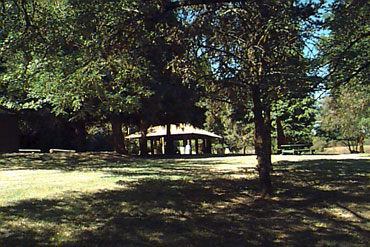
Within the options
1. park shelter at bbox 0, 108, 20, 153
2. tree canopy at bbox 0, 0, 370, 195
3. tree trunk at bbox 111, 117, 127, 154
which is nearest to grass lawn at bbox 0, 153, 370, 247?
tree canopy at bbox 0, 0, 370, 195

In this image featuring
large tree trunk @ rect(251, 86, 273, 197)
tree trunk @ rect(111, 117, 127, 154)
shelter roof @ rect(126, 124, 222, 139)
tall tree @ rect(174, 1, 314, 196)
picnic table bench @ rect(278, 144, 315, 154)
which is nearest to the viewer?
tall tree @ rect(174, 1, 314, 196)

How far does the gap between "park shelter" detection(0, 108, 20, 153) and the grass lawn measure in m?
18.3

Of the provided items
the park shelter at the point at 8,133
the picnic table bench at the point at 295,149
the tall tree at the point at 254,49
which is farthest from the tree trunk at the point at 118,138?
the tall tree at the point at 254,49

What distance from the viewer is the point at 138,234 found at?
6223mm

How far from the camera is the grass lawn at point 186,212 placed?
6.00 metres

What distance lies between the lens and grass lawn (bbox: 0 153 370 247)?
6.00 metres

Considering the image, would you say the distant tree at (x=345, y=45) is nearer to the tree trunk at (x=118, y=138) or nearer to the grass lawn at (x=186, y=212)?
the grass lawn at (x=186, y=212)

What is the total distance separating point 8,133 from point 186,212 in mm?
25374

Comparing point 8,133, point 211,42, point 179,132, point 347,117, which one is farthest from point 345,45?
point 179,132

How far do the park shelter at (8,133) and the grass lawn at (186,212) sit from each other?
60.2 ft

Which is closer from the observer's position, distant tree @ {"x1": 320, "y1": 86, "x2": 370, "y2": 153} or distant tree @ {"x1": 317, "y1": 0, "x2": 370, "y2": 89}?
distant tree @ {"x1": 317, "y1": 0, "x2": 370, "y2": 89}

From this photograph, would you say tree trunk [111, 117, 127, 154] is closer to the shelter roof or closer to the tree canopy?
the shelter roof

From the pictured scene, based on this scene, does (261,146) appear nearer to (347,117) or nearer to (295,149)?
(295,149)

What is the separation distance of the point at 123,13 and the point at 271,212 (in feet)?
17.0
